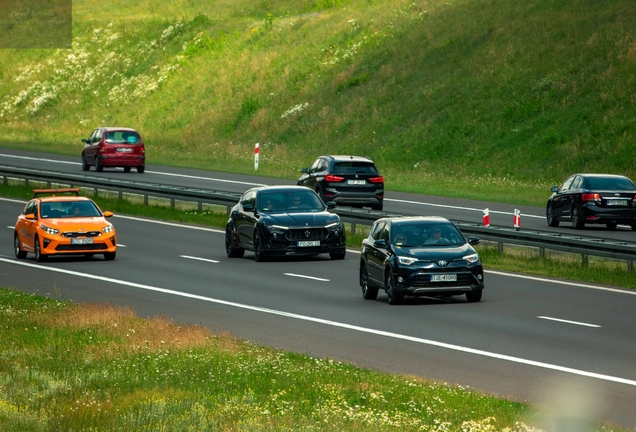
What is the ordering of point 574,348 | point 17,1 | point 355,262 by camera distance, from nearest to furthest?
point 574,348, point 355,262, point 17,1

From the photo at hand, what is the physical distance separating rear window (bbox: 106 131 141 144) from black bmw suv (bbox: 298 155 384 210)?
1700 centimetres

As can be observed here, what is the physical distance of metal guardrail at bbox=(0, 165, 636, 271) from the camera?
83.0 feet

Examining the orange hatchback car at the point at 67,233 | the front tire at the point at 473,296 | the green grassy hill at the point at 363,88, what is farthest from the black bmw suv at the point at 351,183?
the front tire at the point at 473,296

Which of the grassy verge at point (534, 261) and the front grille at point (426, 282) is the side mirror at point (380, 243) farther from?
the grassy verge at point (534, 261)

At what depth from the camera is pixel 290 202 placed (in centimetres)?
2894

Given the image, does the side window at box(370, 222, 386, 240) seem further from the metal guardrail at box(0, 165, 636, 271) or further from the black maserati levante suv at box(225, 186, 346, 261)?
the metal guardrail at box(0, 165, 636, 271)

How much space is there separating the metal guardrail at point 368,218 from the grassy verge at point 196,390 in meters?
10.7

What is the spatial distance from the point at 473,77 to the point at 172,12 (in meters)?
40.9

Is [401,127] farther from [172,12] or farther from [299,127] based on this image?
[172,12]

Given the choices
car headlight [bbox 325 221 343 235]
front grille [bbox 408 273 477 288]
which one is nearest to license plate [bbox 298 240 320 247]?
car headlight [bbox 325 221 343 235]

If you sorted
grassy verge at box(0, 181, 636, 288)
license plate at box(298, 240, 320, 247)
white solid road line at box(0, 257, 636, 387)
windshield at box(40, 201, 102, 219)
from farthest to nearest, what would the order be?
1. windshield at box(40, 201, 102, 219)
2. license plate at box(298, 240, 320, 247)
3. grassy verge at box(0, 181, 636, 288)
4. white solid road line at box(0, 257, 636, 387)

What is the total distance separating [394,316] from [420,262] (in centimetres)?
124

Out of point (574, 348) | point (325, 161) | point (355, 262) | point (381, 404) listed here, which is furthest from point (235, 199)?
point (381, 404)

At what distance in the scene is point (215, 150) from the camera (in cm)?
6844
